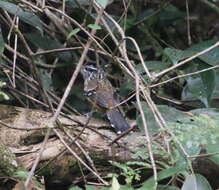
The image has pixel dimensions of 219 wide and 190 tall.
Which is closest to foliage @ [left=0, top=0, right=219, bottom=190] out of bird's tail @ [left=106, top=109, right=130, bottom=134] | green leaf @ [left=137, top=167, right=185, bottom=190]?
green leaf @ [left=137, top=167, right=185, bottom=190]

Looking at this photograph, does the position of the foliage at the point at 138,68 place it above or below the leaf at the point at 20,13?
below

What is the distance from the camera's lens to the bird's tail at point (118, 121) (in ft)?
12.1

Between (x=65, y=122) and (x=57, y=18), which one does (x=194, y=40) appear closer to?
(x=57, y=18)

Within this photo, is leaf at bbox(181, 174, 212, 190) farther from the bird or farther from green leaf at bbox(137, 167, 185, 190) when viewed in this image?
the bird

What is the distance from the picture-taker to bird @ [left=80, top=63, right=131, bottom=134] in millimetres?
3989

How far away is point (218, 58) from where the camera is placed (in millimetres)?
3607

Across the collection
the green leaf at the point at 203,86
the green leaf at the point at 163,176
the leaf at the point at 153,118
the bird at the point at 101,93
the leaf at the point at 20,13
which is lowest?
the bird at the point at 101,93

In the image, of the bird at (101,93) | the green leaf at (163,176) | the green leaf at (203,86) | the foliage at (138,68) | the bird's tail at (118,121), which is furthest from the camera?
the bird at (101,93)

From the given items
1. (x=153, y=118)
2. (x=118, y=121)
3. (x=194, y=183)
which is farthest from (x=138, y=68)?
(x=194, y=183)

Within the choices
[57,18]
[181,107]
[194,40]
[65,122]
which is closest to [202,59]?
[181,107]

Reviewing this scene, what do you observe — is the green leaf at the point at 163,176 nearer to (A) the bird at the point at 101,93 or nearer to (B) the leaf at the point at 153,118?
(B) the leaf at the point at 153,118

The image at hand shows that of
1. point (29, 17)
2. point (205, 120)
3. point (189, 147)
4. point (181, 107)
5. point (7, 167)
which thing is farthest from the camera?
point (181, 107)

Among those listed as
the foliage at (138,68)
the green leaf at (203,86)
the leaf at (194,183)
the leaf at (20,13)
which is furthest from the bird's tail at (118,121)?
the leaf at (194,183)

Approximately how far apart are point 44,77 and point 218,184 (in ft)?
6.01
